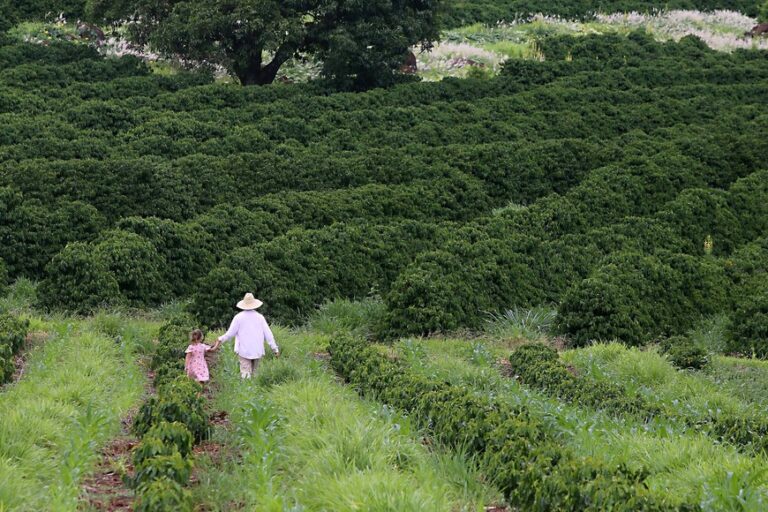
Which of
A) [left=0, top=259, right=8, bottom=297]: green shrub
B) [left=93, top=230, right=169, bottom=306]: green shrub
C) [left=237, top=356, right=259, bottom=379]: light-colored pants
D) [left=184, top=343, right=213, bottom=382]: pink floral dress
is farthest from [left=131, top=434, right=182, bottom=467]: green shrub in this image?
[left=0, top=259, right=8, bottom=297]: green shrub

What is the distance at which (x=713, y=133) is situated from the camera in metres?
24.8

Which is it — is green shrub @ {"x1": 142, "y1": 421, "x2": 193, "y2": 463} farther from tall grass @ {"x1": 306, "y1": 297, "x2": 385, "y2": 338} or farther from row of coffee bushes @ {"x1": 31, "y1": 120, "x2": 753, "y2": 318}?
row of coffee bushes @ {"x1": 31, "y1": 120, "x2": 753, "y2": 318}

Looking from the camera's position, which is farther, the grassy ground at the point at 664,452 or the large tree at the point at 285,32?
the large tree at the point at 285,32

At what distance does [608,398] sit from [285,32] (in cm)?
1920

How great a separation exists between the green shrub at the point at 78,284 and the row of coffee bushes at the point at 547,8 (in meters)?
27.7

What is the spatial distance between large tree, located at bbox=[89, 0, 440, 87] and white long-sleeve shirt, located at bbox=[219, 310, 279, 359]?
1633 cm

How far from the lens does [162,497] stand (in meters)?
6.19

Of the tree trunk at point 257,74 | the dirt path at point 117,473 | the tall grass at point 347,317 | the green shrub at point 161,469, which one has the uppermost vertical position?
the tree trunk at point 257,74

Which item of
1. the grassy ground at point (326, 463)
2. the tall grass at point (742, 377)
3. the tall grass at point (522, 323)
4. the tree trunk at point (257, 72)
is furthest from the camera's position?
the tree trunk at point (257, 72)

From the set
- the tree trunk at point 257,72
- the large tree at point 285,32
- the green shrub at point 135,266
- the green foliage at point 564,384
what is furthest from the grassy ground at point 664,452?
the tree trunk at point 257,72

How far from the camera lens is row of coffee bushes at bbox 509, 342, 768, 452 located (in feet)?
29.7

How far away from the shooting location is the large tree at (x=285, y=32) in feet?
89.1

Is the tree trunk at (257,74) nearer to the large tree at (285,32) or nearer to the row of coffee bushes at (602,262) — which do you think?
the large tree at (285,32)

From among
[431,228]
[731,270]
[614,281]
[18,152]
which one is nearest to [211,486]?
[614,281]
